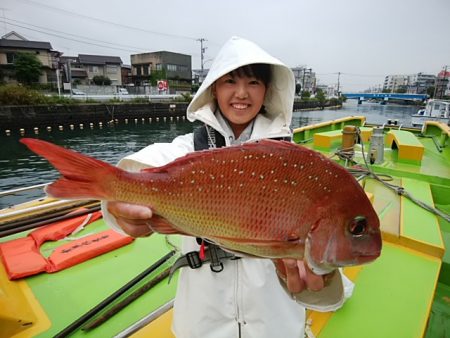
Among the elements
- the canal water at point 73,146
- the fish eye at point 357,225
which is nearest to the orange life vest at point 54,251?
the fish eye at point 357,225

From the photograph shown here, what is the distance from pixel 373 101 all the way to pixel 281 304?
13632 centimetres

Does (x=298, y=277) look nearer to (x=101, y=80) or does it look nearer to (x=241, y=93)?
(x=241, y=93)

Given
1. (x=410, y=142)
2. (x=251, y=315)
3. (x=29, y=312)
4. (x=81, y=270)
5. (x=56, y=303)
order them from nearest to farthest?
(x=251, y=315) < (x=29, y=312) < (x=56, y=303) < (x=81, y=270) < (x=410, y=142)

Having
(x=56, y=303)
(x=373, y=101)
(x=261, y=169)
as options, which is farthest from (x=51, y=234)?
(x=373, y=101)

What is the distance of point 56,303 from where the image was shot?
269 cm

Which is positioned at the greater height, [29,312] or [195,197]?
[195,197]

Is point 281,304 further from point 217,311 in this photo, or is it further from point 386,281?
point 386,281

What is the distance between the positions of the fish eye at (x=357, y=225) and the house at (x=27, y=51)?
162 ft

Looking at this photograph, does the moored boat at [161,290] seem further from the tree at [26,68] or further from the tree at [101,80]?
the tree at [101,80]

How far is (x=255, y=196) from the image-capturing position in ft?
3.92

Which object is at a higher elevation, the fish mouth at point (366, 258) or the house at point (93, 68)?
the house at point (93, 68)

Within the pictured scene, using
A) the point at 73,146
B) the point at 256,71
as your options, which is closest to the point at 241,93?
the point at 256,71

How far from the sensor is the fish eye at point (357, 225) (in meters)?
1.12

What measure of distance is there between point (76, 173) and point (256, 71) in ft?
4.28
